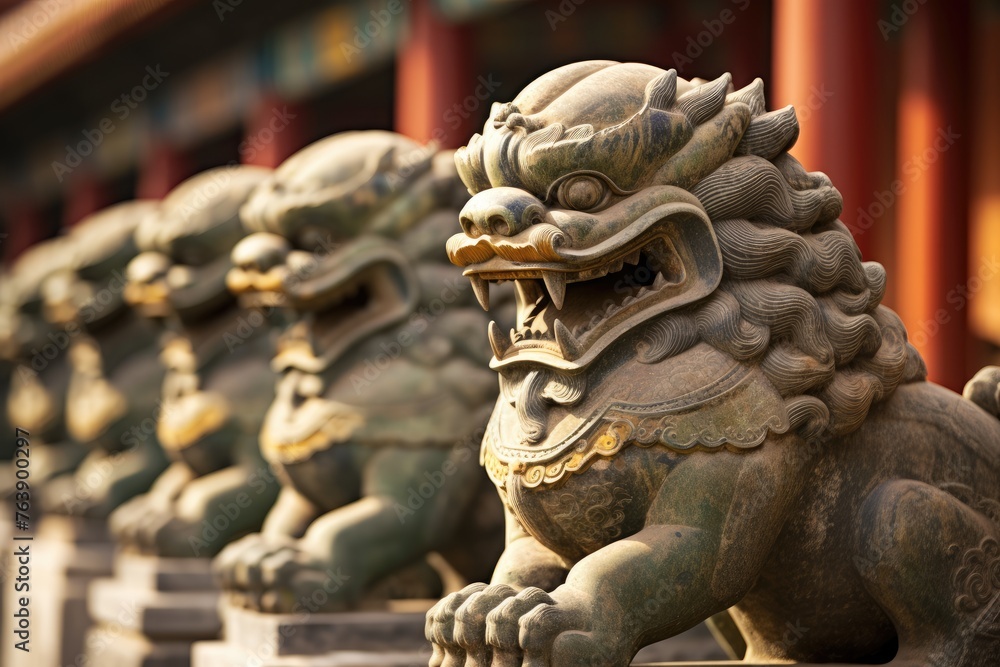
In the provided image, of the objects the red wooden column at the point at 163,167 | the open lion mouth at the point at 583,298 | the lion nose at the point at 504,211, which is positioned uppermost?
the red wooden column at the point at 163,167

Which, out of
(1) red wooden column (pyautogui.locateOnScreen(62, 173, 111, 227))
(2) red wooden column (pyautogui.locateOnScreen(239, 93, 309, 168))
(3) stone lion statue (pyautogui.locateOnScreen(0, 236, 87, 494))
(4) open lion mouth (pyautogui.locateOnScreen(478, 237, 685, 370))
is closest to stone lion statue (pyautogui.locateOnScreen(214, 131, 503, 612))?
(4) open lion mouth (pyautogui.locateOnScreen(478, 237, 685, 370))

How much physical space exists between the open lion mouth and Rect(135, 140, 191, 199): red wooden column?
948 centimetres

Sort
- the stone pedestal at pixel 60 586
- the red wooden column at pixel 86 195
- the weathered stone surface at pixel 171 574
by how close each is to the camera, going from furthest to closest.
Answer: the red wooden column at pixel 86 195 → the stone pedestal at pixel 60 586 → the weathered stone surface at pixel 171 574

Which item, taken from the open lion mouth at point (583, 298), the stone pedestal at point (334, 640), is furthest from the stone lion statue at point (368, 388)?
the open lion mouth at point (583, 298)

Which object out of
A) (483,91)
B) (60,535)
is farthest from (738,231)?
(483,91)

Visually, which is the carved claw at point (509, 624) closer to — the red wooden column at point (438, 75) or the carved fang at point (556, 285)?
the carved fang at point (556, 285)

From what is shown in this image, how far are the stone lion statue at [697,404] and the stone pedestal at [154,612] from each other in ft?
7.71

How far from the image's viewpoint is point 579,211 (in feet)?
9.43

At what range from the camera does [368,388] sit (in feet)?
14.3

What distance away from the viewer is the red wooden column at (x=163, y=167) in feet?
39.8

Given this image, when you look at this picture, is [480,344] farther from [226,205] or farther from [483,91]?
[483,91]

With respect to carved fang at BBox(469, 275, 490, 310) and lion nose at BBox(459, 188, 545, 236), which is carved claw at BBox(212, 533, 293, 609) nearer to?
carved fang at BBox(469, 275, 490, 310)

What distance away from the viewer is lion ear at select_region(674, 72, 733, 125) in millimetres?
2945

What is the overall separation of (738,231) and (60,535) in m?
4.87
